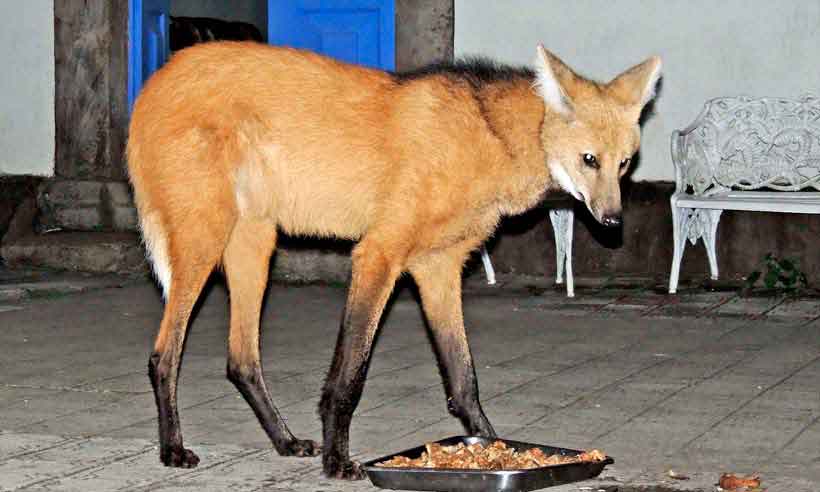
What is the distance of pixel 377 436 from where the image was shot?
17.5 ft

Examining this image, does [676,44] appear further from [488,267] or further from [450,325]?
[450,325]

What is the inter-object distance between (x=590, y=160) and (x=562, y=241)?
451 centimetres

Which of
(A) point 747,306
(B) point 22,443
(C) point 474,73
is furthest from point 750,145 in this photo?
(B) point 22,443

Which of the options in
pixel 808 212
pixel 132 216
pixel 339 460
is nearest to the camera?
pixel 339 460

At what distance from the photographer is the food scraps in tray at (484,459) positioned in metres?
4.58

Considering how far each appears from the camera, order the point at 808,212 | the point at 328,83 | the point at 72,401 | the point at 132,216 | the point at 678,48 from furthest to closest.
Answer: the point at 132,216 → the point at 678,48 → the point at 808,212 → the point at 72,401 → the point at 328,83

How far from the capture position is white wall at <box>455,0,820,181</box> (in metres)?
9.48

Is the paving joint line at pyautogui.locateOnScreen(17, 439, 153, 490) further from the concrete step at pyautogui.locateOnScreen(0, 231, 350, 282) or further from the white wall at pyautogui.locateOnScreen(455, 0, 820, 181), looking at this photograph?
the white wall at pyautogui.locateOnScreen(455, 0, 820, 181)

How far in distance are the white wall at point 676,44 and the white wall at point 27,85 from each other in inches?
126

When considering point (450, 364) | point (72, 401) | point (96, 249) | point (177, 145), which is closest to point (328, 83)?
point (177, 145)

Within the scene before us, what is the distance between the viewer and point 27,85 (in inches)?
428

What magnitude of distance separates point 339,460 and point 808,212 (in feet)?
16.4

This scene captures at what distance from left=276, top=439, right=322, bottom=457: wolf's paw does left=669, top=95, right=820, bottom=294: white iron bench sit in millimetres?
4677

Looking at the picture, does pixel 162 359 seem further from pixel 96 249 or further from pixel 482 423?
pixel 96 249
